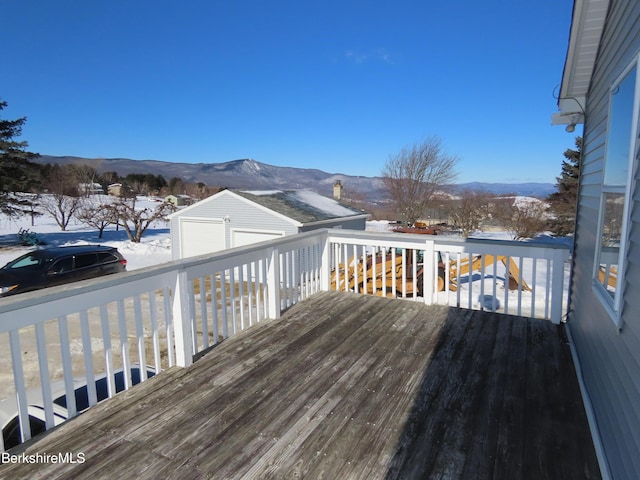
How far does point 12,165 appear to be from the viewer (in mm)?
17984

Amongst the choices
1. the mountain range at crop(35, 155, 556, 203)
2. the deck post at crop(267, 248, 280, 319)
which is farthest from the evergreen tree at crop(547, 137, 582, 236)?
the mountain range at crop(35, 155, 556, 203)

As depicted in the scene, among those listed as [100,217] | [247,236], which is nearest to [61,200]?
[100,217]

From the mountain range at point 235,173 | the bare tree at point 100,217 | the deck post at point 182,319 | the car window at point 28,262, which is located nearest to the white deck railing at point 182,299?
the deck post at point 182,319

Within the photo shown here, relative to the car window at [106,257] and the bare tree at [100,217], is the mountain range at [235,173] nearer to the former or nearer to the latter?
the bare tree at [100,217]

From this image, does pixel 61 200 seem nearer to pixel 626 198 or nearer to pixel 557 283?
pixel 557 283

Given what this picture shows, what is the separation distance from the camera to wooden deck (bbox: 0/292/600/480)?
173 cm

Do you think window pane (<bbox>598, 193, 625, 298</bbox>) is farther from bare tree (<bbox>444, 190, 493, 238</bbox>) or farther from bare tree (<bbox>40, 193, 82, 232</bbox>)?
bare tree (<bbox>40, 193, 82, 232</bbox>)

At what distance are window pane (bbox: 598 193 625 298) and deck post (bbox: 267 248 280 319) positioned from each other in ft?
8.89

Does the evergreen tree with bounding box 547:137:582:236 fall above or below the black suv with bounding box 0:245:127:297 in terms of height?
above

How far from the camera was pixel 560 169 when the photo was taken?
1934 centimetres

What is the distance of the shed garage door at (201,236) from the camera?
13656 mm

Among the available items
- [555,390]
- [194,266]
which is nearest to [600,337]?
[555,390]

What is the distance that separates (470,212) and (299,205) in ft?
38.2

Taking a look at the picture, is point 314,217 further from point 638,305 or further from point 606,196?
point 638,305
